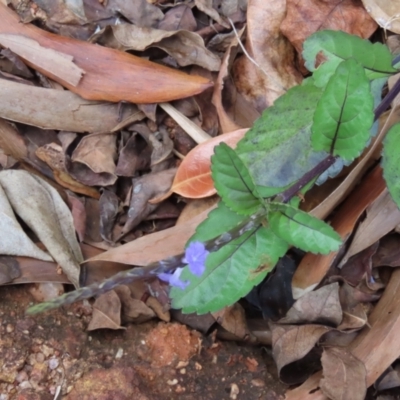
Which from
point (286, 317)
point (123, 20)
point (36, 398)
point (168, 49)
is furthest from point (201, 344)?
point (123, 20)

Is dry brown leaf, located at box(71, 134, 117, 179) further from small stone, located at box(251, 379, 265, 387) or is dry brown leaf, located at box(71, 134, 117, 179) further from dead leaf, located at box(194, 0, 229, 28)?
small stone, located at box(251, 379, 265, 387)

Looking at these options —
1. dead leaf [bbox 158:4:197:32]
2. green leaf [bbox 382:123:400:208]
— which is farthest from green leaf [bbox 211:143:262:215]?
dead leaf [bbox 158:4:197:32]

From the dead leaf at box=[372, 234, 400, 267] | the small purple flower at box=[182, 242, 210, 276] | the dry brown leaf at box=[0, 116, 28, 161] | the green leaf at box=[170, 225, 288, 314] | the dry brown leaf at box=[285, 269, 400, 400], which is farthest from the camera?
the dry brown leaf at box=[0, 116, 28, 161]

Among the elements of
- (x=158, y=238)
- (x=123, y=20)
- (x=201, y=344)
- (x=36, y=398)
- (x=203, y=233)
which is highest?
(x=123, y=20)

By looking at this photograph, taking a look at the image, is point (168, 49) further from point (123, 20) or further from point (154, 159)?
point (154, 159)

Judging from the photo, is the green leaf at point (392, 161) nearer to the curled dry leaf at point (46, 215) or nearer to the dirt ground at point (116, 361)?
the dirt ground at point (116, 361)

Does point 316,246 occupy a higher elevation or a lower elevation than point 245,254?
higher

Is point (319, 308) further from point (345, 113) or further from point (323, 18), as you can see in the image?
point (323, 18)
